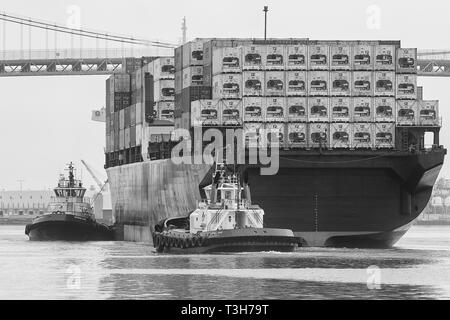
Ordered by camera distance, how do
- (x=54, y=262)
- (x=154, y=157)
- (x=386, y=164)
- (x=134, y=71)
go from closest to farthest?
(x=54, y=262) < (x=386, y=164) < (x=154, y=157) < (x=134, y=71)

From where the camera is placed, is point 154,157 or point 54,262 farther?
point 154,157

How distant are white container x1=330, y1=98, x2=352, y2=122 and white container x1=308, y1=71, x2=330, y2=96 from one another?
2.77 feet

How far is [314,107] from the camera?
89.8m

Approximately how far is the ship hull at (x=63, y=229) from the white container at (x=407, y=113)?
34190mm

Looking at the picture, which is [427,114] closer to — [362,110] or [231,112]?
[362,110]

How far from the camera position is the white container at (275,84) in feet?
295

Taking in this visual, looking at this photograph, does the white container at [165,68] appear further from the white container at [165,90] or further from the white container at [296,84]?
the white container at [296,84]

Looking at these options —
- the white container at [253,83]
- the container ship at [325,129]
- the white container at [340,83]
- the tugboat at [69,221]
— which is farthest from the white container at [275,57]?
the tugboat at [69,221]

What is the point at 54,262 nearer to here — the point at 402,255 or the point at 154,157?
the point at 402,255

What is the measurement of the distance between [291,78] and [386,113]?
21.8 ft
